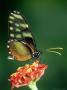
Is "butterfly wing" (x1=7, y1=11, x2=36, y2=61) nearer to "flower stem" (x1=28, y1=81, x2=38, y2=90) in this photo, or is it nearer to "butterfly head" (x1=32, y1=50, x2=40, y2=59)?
"butterfly head" (x1=32, y1=50, x2=40, y2=59)

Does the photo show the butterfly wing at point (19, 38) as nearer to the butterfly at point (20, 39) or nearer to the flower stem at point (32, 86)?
the butterfly at point (20, 39)

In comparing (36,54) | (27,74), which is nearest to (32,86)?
(27,74)

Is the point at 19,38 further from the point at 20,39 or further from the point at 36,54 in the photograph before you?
the point at 36,54

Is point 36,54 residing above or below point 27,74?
above

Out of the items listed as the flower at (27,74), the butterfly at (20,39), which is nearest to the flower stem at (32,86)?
the flower at (27,74)

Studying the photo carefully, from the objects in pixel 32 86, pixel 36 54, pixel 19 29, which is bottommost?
pixel 32 86

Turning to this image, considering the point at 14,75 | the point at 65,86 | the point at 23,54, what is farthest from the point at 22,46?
the point at 65,86

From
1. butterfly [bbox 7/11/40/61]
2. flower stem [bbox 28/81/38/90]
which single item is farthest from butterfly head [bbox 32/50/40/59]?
flower stem [bbox 28/81/38/90]
